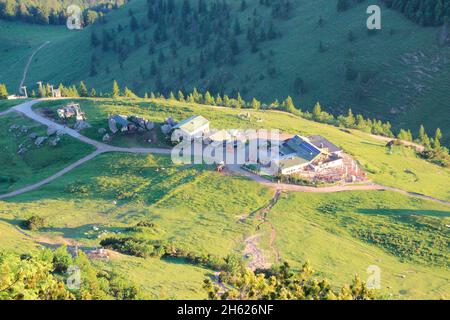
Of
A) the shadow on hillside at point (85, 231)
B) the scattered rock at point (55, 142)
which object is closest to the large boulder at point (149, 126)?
the scattered rock at point (55, 142)

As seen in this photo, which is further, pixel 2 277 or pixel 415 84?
pixel 415 84

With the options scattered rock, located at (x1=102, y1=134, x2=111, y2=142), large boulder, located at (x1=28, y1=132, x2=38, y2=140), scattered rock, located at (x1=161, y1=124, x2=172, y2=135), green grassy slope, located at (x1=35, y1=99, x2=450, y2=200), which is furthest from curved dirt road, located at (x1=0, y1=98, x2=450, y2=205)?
scattered rock, located at (x1=161, y1=124, x2=172, y2=135)

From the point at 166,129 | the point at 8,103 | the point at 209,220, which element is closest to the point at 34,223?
the point at 209,220

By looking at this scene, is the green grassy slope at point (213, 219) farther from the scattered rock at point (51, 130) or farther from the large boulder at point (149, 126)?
the scattered rock at point (51, 130)

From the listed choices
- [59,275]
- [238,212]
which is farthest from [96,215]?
[59,275]

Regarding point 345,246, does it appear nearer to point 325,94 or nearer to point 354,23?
point 325,94

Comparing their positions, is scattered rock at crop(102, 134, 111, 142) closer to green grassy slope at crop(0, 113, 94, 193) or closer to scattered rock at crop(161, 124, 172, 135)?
green grassy slope at crop(0, 113, 94, 193)

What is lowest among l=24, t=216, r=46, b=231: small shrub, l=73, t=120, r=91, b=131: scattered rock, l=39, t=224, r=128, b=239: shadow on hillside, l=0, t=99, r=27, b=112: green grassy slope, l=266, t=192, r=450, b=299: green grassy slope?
l=266, t=192, r=450, b=299: green grassy slope

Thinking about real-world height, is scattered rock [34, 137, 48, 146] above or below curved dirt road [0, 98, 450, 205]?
above
